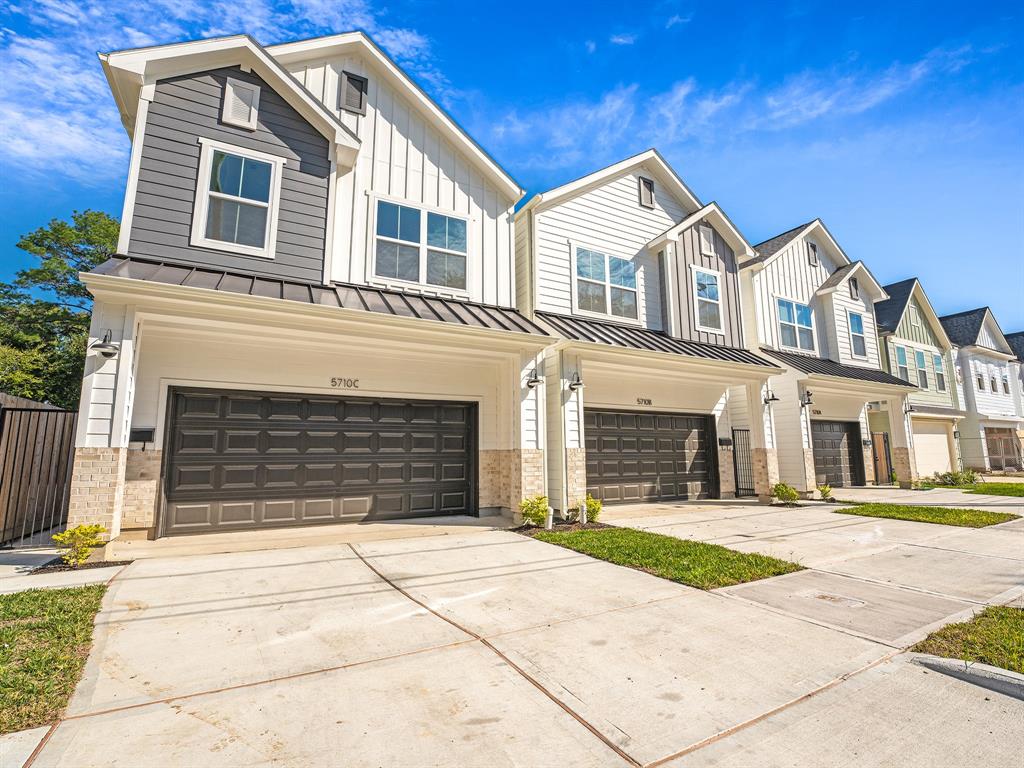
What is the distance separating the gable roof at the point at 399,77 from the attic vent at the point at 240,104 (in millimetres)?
950

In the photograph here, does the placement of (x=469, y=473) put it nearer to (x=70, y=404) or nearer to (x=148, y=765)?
(x=148, y=765)

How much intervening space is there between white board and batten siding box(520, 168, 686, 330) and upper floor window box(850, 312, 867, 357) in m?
8.47

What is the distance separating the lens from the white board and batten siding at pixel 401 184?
355 inches

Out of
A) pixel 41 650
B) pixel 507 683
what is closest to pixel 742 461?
pixel 507 683

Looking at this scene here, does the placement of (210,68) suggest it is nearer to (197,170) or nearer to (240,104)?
Answer: (240,104)

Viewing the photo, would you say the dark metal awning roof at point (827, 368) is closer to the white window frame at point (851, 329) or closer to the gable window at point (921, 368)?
the white window frame at point (851, 329)

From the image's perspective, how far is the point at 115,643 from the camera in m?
3.54

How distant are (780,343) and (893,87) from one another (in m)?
7.98

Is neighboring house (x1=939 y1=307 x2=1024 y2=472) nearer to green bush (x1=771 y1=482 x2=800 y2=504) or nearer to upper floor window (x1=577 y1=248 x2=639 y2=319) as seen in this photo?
green bush (x1=771 y1=482 x2=800 y2=504)

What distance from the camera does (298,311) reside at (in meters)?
6.98

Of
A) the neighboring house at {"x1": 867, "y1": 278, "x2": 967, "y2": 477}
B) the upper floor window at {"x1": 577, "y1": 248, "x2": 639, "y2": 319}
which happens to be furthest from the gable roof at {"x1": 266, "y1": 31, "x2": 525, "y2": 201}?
the neighboring house at {"x1": 867, "y1": 278, "x2": 967, "y2": 477}

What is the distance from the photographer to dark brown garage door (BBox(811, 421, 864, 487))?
1655 centimetres

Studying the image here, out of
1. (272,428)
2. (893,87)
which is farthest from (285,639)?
(893,87)

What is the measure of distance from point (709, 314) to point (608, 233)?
374cm
